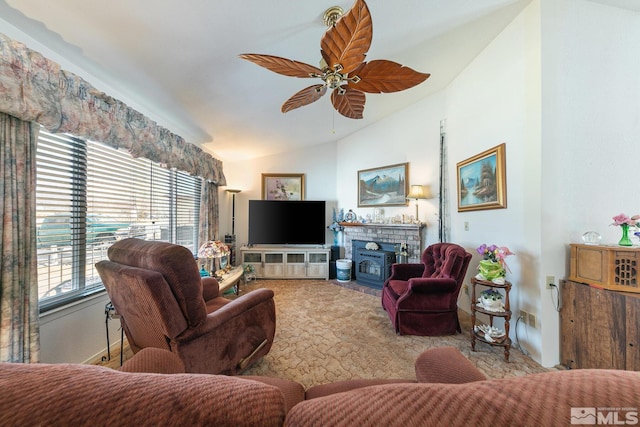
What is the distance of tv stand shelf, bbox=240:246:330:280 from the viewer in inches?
176

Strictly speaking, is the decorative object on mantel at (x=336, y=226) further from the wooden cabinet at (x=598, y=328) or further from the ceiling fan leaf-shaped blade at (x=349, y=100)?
the wooden cabinet at (x=598, y=328)

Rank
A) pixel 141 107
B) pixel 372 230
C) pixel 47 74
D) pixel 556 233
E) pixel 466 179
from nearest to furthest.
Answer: pixel 47 74 → pixel 556 233 → pixel 141 107 → pixel 466 179 → pixel 372 230

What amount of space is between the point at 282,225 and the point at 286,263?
2.50 feet

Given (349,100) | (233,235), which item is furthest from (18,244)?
(233,235)

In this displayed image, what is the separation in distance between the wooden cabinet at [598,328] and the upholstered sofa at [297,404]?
6.47 ft

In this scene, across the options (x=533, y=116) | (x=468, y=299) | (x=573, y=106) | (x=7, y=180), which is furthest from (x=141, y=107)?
(x=468, y=299)

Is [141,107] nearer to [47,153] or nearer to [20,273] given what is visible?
[47,153]

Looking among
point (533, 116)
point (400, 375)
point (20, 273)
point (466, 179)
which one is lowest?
point (400, 375)

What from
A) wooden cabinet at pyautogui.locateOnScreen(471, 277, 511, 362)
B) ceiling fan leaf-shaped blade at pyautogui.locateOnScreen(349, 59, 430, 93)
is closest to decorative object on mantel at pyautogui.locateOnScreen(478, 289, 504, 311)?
wooden cabinet at pyautogui.locateOnScreen(471, 277, 511, 362)

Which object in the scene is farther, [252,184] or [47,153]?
[252,184]

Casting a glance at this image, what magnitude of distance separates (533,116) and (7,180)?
388 cm

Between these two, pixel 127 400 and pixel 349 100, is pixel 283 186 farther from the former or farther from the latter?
pixel 127 400

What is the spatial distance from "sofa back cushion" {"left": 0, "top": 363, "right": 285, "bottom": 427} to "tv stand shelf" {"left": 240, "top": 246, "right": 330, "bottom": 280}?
13.4 ft

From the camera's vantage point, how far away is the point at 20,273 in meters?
1.42
